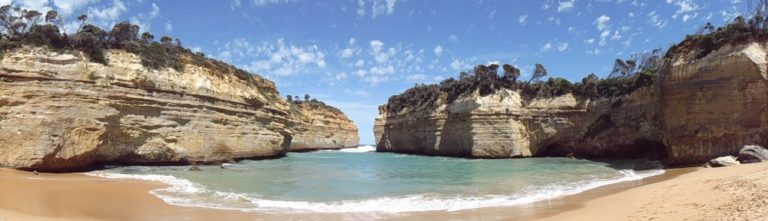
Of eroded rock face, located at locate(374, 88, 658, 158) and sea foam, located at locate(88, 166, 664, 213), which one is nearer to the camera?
sea foam, located at locate(88, 166, 664, 213)

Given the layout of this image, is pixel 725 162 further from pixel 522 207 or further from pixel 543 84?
pixel 543 84

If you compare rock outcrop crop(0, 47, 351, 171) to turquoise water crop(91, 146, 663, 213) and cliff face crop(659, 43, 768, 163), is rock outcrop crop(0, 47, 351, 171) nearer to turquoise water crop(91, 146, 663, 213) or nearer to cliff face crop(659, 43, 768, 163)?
turquoise water crop(91, 146, 663, 213)

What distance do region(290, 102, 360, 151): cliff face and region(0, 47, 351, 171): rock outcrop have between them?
2406 centimetres

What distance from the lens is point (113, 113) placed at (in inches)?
725

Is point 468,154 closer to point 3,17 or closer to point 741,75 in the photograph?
point 741,75

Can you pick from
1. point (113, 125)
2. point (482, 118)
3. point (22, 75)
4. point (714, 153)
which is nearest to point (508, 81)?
point (482, 118)

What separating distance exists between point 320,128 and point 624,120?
4145 cm

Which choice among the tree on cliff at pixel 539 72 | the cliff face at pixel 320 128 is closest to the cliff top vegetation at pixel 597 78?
the tree on cliff at pixel 539 72

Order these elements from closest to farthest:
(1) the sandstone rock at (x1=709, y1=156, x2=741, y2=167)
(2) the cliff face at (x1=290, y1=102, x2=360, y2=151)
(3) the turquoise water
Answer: (3) the turquoise water
(1) the sandstone rock at (x1=709, y1=156, x2=741, y2=167)
(2) the cliff face at (x1=290, y1=102, x2=360, y2=151)

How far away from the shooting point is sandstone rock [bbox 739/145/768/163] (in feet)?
50.1

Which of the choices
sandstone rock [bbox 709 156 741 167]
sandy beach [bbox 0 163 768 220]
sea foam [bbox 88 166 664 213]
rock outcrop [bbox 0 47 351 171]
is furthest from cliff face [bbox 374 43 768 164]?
rock outcrop [bbox 0 47 351 171]

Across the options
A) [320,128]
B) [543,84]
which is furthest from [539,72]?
[320,128]

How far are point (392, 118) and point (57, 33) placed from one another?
37.0 metres

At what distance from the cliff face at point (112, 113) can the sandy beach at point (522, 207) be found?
5.04 metres
